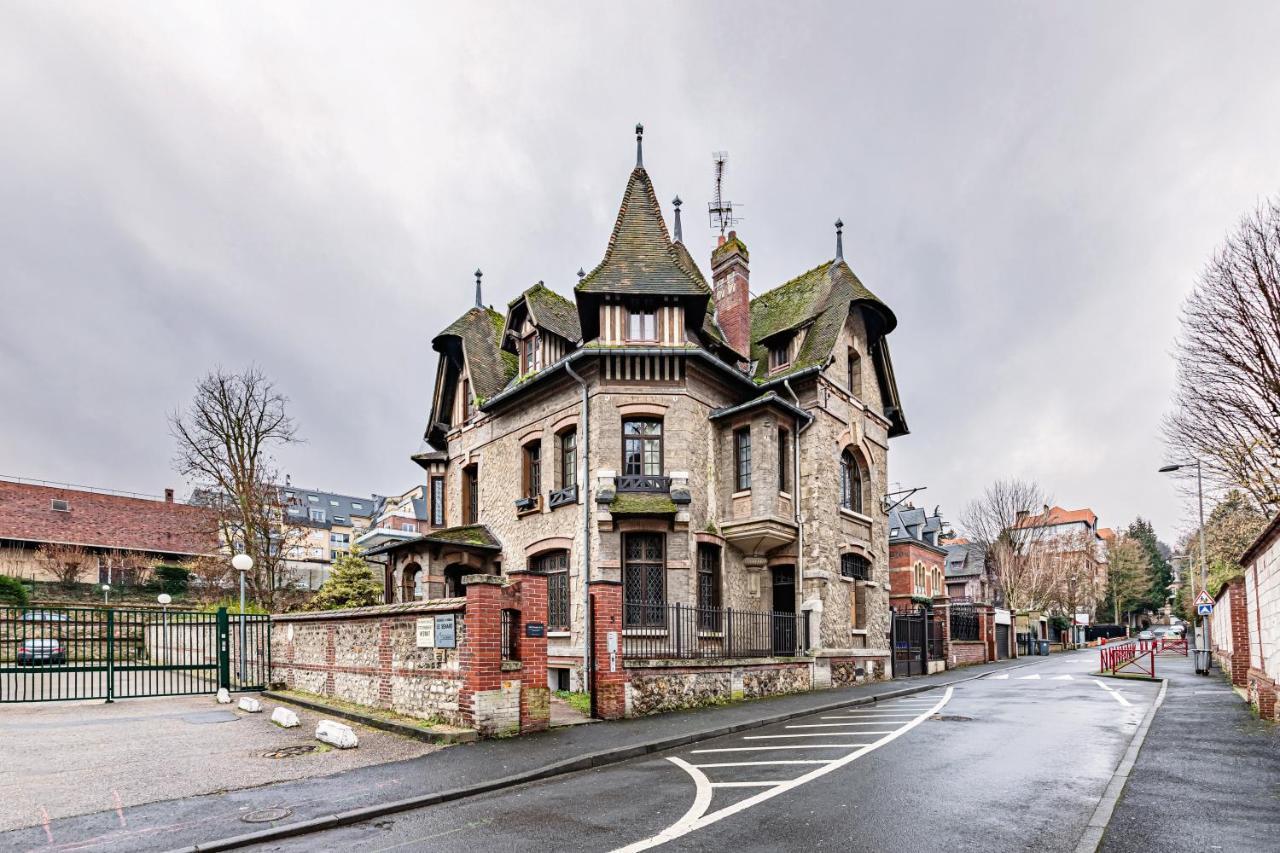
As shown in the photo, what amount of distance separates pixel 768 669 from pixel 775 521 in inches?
144

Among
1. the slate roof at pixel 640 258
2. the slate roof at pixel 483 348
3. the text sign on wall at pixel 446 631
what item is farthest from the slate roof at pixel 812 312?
the text sign on wall at pixel 446 631

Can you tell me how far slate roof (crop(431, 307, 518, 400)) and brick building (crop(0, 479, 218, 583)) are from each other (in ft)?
91.3

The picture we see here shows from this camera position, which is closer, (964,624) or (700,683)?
(700,683)

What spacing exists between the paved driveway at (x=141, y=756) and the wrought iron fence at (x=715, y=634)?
262 inches

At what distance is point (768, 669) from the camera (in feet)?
58.5

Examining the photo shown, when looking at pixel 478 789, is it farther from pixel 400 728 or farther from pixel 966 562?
pixel 966 562

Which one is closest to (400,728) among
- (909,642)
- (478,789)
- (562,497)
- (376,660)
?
(376,660)

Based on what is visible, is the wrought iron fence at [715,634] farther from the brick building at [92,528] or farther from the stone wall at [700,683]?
the brick building at [92,528]

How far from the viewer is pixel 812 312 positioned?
23391 mm

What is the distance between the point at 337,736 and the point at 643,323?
12141 mm

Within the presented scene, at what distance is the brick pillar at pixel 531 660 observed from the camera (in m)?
11.8

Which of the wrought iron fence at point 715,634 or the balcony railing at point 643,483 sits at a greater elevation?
the balcony railing at point 643,483

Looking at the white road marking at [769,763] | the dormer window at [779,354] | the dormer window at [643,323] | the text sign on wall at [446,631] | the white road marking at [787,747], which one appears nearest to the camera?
the white road marking at [769,763]

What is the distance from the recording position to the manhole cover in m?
10.0
